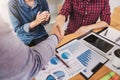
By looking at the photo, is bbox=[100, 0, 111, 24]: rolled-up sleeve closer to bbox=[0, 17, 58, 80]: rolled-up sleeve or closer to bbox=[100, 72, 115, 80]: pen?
bbox=[100, 72, 115, 80]: pen

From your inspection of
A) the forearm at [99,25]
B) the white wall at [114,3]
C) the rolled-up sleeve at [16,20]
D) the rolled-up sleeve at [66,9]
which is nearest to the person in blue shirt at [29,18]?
the rolled-up sleeve at [16,20]

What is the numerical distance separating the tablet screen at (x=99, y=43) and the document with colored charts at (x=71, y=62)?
0.17 ft

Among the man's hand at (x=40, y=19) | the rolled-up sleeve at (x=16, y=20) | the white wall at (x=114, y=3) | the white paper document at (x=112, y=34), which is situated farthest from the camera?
the white wall at (x=114, y=3)

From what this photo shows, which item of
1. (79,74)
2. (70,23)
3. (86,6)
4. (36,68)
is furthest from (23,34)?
(36,68)

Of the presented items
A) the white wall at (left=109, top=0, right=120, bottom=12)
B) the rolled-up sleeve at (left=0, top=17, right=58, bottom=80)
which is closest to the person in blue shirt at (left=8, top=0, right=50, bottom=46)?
the rolled-up sleeve at (left=0, top=17, right=58, bottom=80)

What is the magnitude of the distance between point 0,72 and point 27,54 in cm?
10

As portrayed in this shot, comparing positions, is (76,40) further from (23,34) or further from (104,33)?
(23,34)

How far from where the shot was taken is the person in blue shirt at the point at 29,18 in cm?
125

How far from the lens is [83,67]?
0.89 metres

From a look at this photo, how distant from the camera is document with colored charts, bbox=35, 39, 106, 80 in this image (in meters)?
0.83

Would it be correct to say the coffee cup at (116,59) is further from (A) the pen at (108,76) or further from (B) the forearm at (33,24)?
(B) the forearm at (33,24)

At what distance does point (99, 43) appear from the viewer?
1.03 metres

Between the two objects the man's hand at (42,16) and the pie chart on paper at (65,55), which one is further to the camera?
the man's hand at (42,16)

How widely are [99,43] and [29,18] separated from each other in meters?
0.63
